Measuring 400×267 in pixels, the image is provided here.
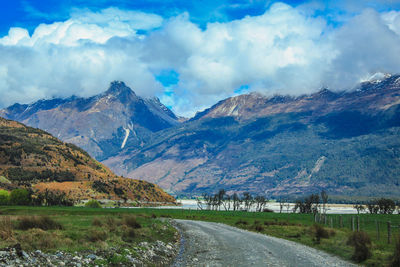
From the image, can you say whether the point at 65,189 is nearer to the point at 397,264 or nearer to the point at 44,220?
the point at 44,220

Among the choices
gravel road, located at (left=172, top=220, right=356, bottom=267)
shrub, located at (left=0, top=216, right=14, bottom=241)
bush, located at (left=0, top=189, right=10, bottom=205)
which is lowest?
gravel road, located at (left=172, top=220, right=356, bottom=267)

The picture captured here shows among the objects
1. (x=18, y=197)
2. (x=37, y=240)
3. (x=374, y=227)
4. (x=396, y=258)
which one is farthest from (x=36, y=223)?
(x=18, y=197)

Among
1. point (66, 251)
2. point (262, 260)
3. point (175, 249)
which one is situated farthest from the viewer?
point (175, 249)

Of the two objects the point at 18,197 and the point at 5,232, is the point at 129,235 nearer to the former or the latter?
the point at 5,232

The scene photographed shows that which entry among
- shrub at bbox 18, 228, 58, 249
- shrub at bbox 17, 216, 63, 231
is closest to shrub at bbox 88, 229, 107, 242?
shrub at bbox 18, 228, 58, 249

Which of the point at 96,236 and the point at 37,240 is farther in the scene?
the point at 96,236

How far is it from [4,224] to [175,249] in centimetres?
1521

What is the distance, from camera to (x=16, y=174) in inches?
7106

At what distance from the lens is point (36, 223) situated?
Result: 1158 inches

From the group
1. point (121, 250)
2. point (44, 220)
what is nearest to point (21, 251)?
point (121, 250)

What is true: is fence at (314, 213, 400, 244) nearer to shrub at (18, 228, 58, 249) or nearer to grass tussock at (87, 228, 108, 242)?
grass tussock at (87, 228, 108, 242)

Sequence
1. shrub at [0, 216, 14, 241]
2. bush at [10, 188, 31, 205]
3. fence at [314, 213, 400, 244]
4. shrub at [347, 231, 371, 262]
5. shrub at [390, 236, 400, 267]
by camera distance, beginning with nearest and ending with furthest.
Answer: shrub at [0, 216, 14, 241] < shrub at [390, 236, 400, 267] < shrub at [347, 231, 371, 262] < fence at [314, 213, 400, 244] < bush at [10, 188, 31, 205]

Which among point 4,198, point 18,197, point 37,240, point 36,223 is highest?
point 18,197

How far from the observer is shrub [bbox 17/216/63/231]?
93.4ft
